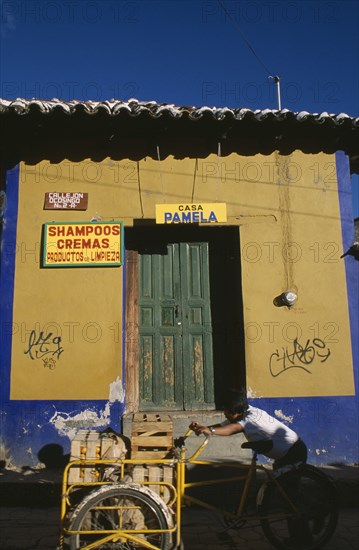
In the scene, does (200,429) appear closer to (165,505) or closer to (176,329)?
(165,505)

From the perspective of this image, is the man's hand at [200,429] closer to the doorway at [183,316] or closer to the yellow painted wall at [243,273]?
the yellow painted wall at [243,273]

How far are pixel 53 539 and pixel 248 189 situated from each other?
16.8 ft

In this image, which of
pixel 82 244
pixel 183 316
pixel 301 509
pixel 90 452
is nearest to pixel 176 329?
pixel 183 316

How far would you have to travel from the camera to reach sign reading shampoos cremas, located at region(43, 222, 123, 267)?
652cm

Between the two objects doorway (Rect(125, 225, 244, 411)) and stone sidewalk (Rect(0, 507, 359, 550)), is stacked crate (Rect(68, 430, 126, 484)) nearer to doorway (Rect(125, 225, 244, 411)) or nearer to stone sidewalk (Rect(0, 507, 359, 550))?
stone sidewalk (Rect(0, 507, 359, 550))

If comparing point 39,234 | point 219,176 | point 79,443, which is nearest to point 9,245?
point 39,234

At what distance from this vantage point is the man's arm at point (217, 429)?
3.88 m

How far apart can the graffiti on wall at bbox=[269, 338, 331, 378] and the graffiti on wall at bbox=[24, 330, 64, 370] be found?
9.89 ft

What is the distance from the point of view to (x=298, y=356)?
6406 millimetres

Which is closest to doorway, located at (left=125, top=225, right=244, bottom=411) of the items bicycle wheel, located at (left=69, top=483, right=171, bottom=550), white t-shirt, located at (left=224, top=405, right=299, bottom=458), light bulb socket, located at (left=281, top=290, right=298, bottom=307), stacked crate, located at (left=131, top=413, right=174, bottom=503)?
light bulb socket, located at (left=281, top=290, right=298, bottom=307)

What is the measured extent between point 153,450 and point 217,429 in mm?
576

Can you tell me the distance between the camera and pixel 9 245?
6570 mm

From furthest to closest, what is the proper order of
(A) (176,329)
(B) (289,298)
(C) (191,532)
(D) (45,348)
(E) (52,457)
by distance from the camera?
(A) (176,329), (B) (289,298), (D) (45,348), (E) (52,457), (C) (191,532)

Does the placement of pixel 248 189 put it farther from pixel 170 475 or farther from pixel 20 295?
pixel 170 475
